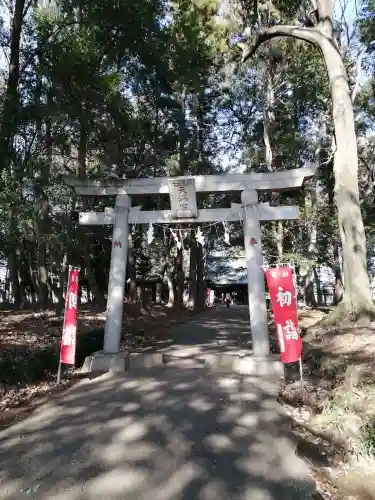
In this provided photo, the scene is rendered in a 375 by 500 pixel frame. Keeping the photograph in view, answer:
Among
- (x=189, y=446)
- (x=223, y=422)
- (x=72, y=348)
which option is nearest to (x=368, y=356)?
(x=223, y=422)

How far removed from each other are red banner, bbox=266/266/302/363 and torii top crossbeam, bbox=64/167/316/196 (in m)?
2.35

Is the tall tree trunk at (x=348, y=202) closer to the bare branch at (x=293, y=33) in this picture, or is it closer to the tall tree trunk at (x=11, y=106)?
the bare branch at (x=293, y=33)

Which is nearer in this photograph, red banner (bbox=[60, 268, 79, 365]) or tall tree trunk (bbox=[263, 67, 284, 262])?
red banner (bbox=[60, 268, 79, 365])

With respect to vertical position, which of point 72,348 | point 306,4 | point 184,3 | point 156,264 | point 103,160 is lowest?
point 72,348

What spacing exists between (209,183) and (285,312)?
3386 mm

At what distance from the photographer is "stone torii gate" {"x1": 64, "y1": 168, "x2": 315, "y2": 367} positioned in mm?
8250

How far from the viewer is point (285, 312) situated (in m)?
6.78

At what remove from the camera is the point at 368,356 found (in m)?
7.08

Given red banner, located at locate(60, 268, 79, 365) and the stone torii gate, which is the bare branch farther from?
red banner, located at locate(60, 268, 79, 365)

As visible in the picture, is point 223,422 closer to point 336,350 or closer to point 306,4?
point 336,350

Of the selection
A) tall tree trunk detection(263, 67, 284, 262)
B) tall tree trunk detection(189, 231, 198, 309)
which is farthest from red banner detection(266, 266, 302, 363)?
tall tree trunk detection(189, 231, 198, 309)

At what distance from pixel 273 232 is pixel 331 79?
8991 millimetres

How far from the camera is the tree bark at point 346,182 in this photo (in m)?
9.84

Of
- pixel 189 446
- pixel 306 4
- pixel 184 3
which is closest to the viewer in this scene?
pixel 189 446
